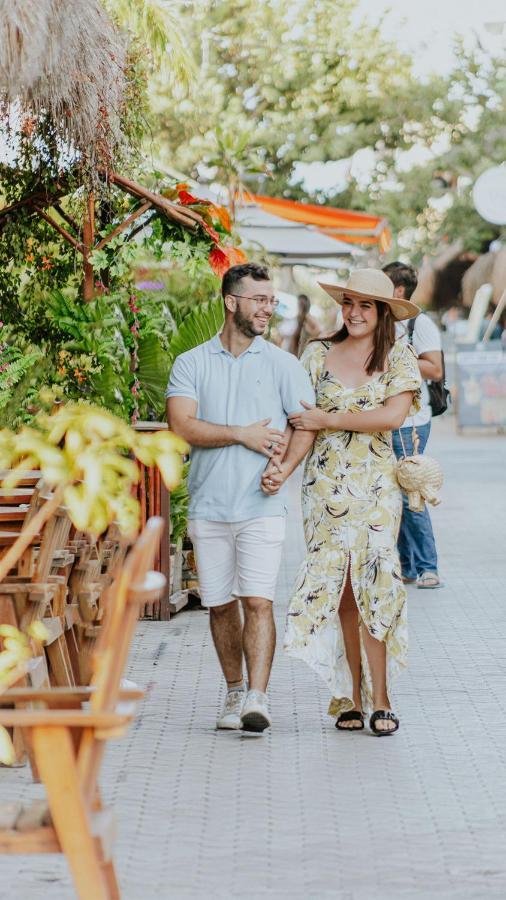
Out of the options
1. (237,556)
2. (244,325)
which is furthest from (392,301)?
(237,556)

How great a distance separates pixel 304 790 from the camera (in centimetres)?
535

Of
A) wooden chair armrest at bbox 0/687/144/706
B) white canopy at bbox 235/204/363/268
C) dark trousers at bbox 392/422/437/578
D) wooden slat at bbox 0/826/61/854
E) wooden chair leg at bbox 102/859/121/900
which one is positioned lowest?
dark trousers at bbox 392/422/437/578

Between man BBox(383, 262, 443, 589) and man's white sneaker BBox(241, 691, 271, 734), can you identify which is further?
man BBox(383, 262, 443, 589)

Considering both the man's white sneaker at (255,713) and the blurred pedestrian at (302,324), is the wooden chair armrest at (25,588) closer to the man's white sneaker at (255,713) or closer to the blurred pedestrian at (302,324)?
the man's white sneaker at (255,713)

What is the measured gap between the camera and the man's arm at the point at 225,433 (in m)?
6.08

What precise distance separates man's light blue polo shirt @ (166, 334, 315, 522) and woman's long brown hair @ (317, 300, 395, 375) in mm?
283

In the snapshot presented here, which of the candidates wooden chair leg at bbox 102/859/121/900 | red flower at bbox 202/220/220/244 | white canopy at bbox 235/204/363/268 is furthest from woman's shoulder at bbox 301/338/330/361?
white canopy at bbox 235/204/363/268

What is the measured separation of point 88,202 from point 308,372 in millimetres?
2736

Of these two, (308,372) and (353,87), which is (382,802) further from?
(353,87)

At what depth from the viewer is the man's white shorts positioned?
20.2ft

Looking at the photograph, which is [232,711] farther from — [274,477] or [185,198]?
[185,198]

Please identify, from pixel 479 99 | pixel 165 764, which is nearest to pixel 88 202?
pixel 165 764

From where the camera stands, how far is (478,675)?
287 inches

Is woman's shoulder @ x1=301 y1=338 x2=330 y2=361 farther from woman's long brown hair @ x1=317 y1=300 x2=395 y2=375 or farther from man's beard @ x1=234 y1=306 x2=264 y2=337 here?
man's beard @ x1=234 y1=306 x2=264 y2=337
